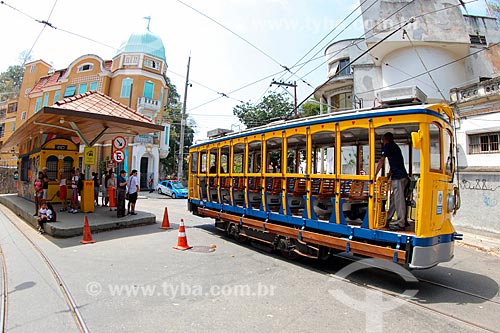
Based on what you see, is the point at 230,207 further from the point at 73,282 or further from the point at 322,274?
the point at 73,282

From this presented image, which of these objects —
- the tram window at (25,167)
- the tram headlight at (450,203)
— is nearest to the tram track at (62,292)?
the tram headlight at (450,203)

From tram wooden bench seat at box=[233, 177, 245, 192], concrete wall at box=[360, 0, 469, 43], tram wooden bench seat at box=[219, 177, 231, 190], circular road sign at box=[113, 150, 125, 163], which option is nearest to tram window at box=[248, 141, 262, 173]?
tram wooden bench seat at box=[233, 177, 245, 192]

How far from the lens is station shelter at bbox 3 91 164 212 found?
10.7m

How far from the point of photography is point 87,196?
40.1 feet

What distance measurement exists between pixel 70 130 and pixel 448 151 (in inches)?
529

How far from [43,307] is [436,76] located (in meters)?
19.9

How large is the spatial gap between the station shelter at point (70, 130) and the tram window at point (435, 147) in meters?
9.45

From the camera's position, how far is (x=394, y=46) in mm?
18156

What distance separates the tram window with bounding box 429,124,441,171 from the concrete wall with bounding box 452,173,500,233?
24.2ft

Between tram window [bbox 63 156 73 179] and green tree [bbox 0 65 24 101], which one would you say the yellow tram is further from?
green tree [bbox 0 65 24 101]

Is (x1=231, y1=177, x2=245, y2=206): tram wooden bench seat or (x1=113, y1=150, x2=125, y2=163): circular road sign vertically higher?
(x1=113, y1=150, x2=125, y2=163): circular road sign

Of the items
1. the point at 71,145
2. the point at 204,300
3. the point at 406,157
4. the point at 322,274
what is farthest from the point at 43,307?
the point at 71,145

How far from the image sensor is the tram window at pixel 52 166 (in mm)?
14609

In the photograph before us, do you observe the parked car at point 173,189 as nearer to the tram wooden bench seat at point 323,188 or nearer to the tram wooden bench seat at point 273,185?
the tram wooden bench seat at point 273,185
